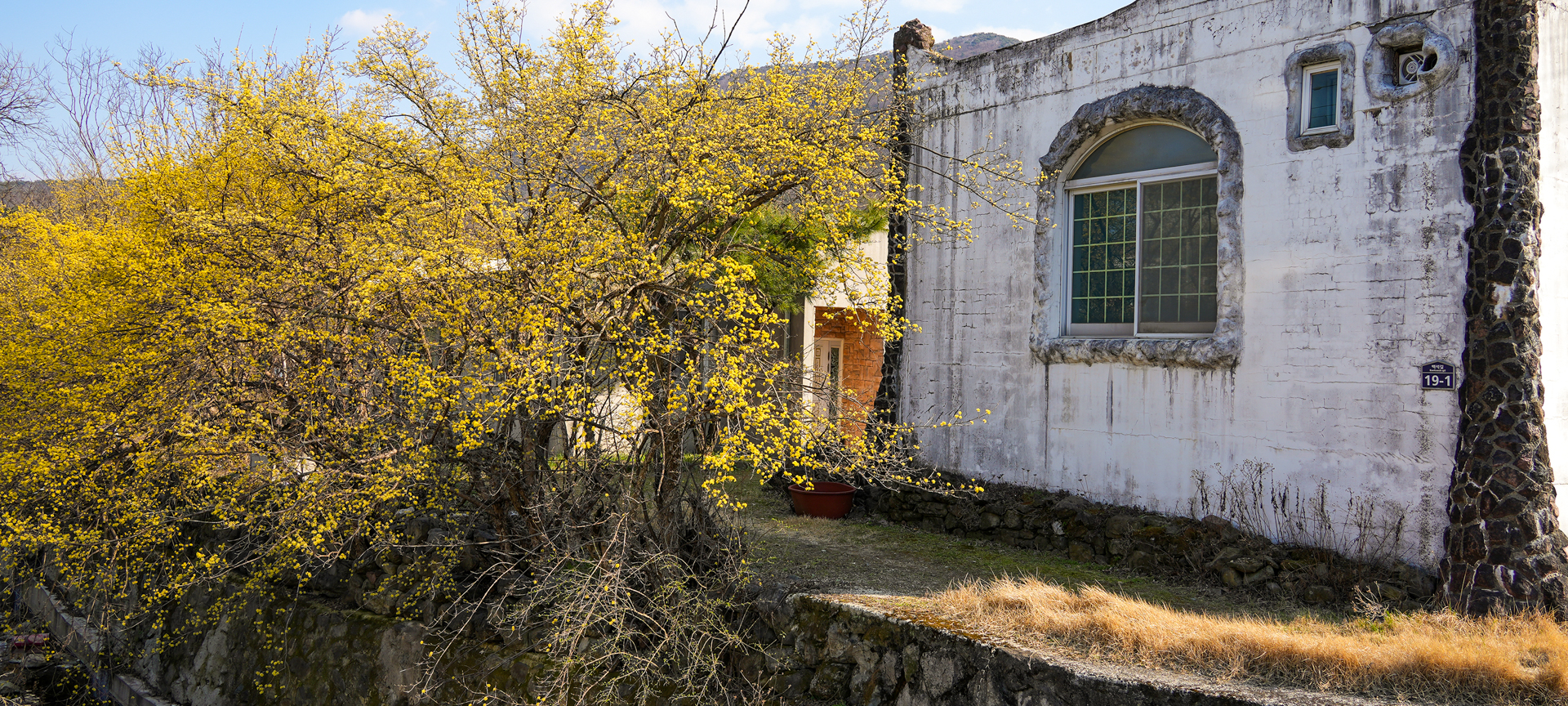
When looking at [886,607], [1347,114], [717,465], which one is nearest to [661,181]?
[717,465]

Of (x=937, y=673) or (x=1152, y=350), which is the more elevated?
(x=1152, y=350)

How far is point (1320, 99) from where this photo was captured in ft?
22.6

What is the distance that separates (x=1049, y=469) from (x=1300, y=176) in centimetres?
310

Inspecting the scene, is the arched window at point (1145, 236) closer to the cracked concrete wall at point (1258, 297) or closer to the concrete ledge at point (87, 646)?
the cracked concrete wall at point (1258, 297)

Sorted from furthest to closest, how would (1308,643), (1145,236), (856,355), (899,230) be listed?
(856,355) < (899,230) < (1145,236) < (1308,643)

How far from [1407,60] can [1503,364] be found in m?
2.14

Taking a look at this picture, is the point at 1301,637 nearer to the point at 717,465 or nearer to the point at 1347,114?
the point at 717,465

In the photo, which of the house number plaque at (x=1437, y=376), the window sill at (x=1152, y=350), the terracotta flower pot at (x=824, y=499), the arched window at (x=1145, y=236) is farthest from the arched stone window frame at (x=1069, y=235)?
the terracotta flower pot at (x=824, y=499)

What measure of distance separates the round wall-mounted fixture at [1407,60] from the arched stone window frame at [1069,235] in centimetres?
101

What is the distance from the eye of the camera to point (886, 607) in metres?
6.06

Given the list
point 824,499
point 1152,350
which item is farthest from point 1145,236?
point 824,499

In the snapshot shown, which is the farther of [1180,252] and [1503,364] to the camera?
[1180,252]

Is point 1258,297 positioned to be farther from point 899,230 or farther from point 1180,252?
point 899,230

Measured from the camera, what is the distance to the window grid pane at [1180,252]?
297 inches
